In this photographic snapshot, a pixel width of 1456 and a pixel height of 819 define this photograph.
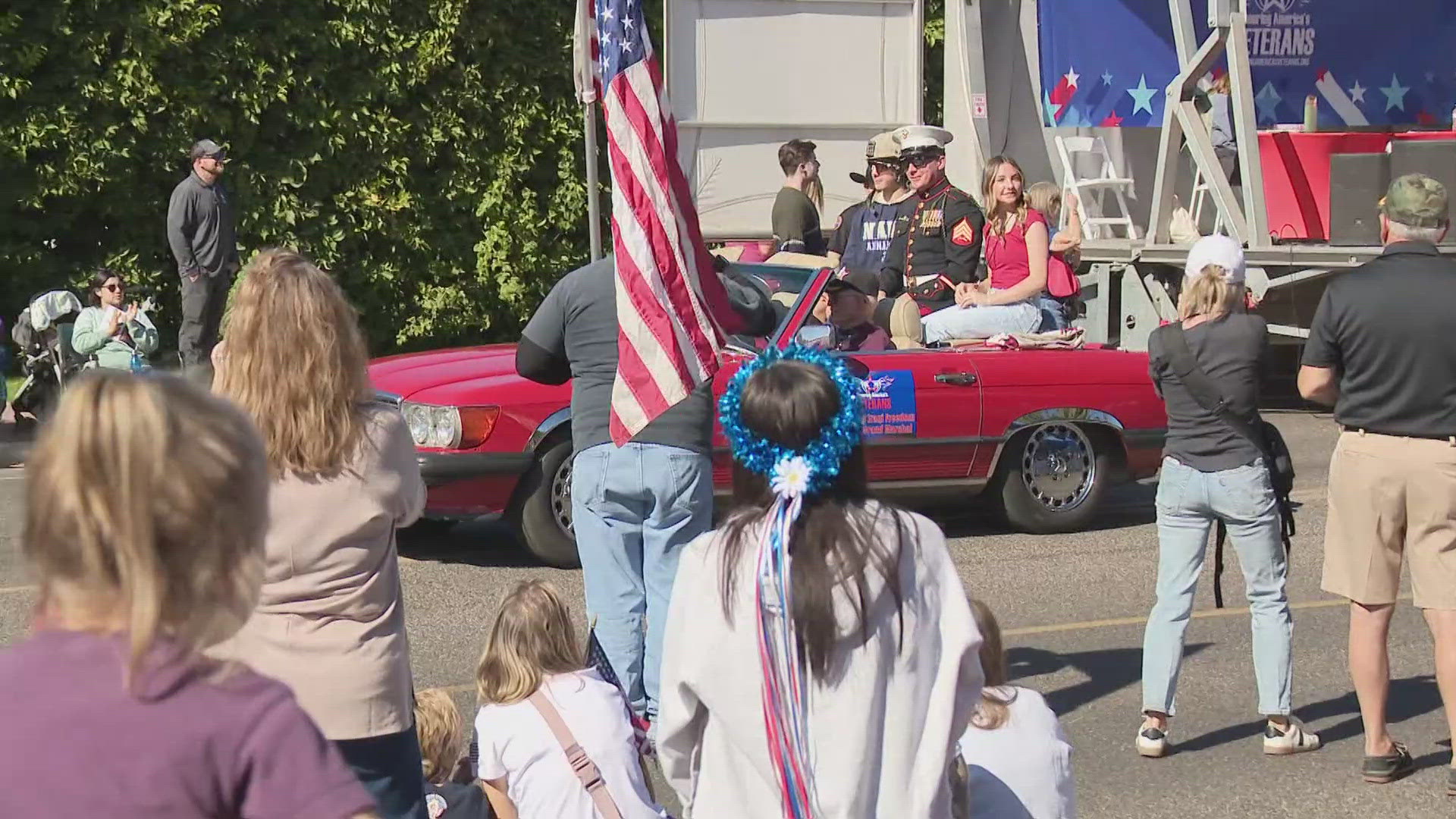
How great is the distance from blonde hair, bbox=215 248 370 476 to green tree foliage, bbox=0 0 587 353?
1139 centimetres

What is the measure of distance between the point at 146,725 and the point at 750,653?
1264 mm

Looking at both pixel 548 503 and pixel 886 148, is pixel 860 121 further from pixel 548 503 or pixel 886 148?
pixel 548 503

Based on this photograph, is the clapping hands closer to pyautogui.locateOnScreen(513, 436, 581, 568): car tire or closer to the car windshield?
the car windshield

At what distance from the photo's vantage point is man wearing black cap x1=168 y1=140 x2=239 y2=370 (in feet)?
43.0

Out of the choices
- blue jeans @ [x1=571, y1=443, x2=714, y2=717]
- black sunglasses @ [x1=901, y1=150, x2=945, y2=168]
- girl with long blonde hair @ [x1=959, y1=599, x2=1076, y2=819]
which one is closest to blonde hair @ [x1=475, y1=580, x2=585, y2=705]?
girl with long blonde hair @ [x1=959, y1=599, x2=1076, y2=819]

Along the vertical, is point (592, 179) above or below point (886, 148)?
below

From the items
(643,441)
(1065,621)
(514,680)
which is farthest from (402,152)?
(514,680)

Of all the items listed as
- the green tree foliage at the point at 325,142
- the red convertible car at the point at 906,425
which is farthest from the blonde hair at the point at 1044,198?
the green tree foliage at the point at 325,142

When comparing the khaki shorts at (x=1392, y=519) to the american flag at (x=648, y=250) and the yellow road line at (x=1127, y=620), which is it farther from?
the american flag at (x=648, y=250)

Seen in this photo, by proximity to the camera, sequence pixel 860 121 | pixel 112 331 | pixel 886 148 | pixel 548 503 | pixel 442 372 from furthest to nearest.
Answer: pixel 860 121
pixel 112 331
pixel 886 148
pixel 442 372
pixel 548 503

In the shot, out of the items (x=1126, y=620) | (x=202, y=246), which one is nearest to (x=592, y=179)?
(x=1126, y=620)

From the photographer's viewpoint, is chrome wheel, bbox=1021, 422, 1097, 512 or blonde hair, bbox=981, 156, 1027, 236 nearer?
chrome wheel, bbox=1021, 422, 1097, 512

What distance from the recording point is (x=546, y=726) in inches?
163

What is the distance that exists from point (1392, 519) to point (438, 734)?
2.99m
